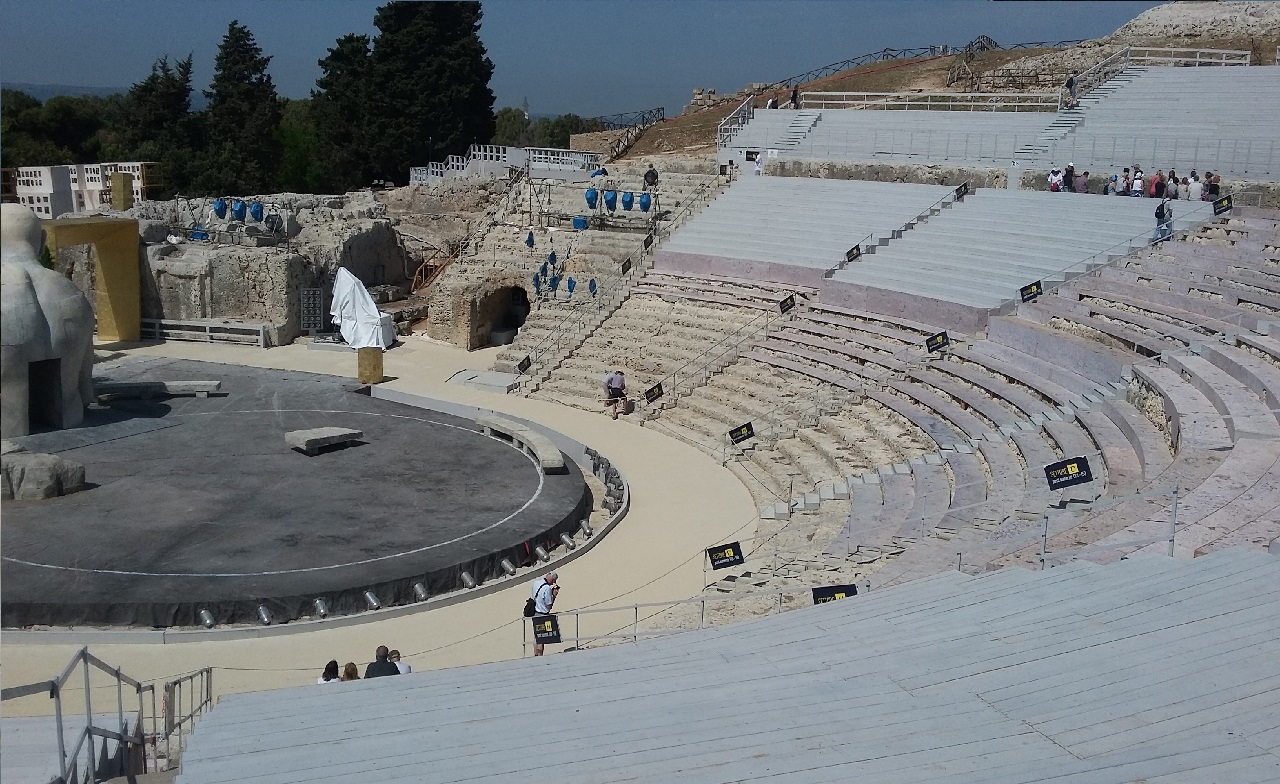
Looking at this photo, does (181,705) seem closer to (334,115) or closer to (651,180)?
(651,180)

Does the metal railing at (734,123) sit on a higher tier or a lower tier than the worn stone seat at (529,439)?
higher

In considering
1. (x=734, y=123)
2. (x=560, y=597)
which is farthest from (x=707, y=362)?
(x=734, y=123)

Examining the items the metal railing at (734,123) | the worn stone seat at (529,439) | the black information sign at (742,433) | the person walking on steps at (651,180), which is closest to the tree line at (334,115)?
the metal railing at (734,123)

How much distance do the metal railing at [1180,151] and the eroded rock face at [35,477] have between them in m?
22.5

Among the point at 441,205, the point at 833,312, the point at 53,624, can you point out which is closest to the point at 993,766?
the point at 53,624

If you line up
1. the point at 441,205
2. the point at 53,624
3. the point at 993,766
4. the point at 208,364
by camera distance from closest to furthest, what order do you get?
the point at 993,766, the point at 53,624, the point at 208,364, the point at 441,205

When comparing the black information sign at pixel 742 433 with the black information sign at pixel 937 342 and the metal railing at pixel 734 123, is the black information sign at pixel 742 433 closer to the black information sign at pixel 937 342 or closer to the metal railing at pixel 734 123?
the black information sign at pixel 937 342

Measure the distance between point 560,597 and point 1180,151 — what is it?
19262 mm

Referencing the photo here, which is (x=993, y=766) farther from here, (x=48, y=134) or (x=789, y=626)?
(x=48, y=134)

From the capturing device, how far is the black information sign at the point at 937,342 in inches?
799

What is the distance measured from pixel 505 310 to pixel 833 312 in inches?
395

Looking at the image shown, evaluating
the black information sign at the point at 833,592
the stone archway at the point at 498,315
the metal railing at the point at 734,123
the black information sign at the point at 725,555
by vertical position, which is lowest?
the black information sign at the point at 725,555

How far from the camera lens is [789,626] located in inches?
376

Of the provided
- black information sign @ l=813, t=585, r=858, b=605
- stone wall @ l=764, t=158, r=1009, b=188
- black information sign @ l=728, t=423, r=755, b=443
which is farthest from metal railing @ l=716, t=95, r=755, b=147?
black information sign @ l=813, t=585, r=858, b=605
